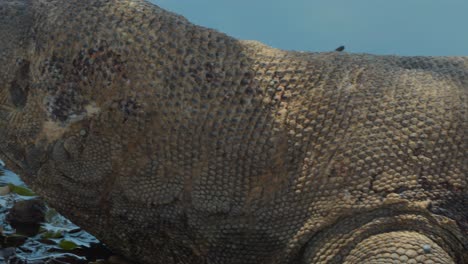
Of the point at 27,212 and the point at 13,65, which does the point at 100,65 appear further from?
the point at 27,212

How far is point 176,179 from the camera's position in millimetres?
2678

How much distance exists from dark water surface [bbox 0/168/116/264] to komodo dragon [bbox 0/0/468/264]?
622 mm

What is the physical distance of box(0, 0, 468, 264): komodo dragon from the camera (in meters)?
2.52

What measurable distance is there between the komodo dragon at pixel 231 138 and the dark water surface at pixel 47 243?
2.04 feet

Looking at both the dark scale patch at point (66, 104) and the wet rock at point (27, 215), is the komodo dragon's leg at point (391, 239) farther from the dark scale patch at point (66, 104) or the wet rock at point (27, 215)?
the wet rock at point (27, 215)

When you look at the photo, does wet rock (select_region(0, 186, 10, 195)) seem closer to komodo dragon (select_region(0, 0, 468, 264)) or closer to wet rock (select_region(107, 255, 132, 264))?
wet rock (select_region(107, 255, 132, 264))

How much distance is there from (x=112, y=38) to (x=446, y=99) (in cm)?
149

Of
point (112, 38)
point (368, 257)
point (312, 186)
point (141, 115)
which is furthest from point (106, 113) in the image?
point (368, 257)

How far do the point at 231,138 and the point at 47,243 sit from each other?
61.3 inches

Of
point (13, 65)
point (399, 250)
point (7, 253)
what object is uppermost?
point (13, 65)

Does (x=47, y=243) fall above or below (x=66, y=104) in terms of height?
below

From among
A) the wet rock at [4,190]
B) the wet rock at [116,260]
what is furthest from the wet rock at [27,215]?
the wet rock at [116,260]

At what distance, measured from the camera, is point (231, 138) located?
2.63 meters

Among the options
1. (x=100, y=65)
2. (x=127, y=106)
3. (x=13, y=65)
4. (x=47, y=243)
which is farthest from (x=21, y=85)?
(x=47, y=243)
